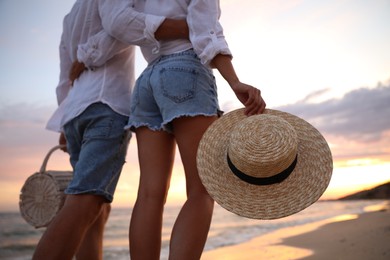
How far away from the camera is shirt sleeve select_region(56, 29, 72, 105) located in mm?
2553

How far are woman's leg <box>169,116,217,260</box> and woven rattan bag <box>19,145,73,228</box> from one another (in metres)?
1.29

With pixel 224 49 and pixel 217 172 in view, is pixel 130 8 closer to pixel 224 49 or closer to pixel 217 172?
pixel 224 49

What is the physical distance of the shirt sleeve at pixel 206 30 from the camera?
174 centimetres

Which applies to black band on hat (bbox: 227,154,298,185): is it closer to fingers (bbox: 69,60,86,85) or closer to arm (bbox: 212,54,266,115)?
arm (bbox: 212,54,266,115)

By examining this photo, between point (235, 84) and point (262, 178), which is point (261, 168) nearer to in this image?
point (262, 178)

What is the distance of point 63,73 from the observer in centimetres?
263

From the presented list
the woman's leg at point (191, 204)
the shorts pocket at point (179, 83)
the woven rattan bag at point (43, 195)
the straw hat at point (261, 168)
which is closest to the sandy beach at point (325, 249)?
the straw hat at point (261, 168)

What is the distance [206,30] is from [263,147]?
566 mm

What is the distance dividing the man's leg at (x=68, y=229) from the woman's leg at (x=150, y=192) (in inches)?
14.1

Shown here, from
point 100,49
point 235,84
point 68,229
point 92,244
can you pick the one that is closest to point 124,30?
point 100,49

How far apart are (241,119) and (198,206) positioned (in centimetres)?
46

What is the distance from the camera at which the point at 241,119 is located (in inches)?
74.5

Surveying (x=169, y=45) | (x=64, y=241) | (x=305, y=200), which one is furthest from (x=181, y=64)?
(x=64, y=241)

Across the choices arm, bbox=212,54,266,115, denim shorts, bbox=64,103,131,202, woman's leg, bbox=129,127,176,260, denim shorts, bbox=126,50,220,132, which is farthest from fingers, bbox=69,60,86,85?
arm, bbox=212,54,266,115
